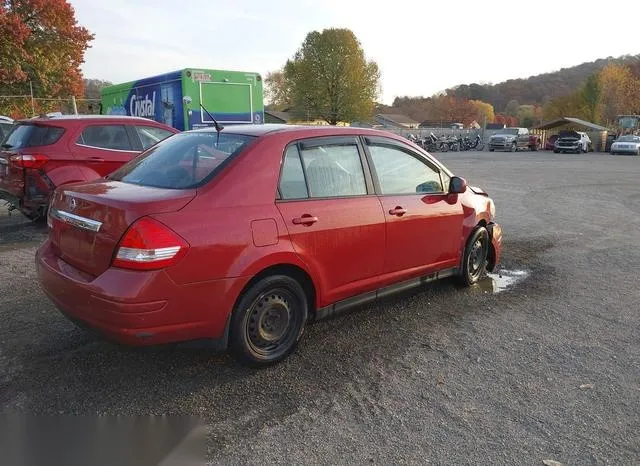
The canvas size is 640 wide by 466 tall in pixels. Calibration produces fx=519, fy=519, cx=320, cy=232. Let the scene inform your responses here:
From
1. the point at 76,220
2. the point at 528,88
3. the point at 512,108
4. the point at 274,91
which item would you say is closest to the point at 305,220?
the point at 76,220

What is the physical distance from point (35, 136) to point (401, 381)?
20.1 ft

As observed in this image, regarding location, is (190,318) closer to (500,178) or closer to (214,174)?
(214,174)

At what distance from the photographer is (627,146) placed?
37.8 metres

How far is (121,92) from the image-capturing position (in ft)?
46.9

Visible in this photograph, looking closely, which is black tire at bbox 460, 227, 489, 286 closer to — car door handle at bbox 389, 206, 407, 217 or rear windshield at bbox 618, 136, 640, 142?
car door handle at bbox 389, 206, 407, 217

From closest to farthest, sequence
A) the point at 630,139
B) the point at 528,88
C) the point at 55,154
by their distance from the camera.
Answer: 1. the point at 55,154
2. the point at 630,139
3. the point at 528,88

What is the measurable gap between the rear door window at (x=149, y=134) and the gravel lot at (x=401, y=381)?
3.06 m

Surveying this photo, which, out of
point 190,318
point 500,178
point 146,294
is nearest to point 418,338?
point 190,318

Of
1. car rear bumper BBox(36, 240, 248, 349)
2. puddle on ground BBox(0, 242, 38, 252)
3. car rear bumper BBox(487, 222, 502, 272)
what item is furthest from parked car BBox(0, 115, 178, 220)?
car rear bumper BBox(487, 222, 502, 272)

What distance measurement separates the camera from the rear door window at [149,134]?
25.8 ft

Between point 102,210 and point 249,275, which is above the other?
point 102,210

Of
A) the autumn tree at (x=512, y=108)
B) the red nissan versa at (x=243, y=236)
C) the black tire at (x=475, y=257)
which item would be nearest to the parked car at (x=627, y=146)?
the black tire at (x=475, y=257)

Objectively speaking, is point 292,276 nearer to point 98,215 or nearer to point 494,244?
point 98,215

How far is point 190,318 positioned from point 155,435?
667mm
